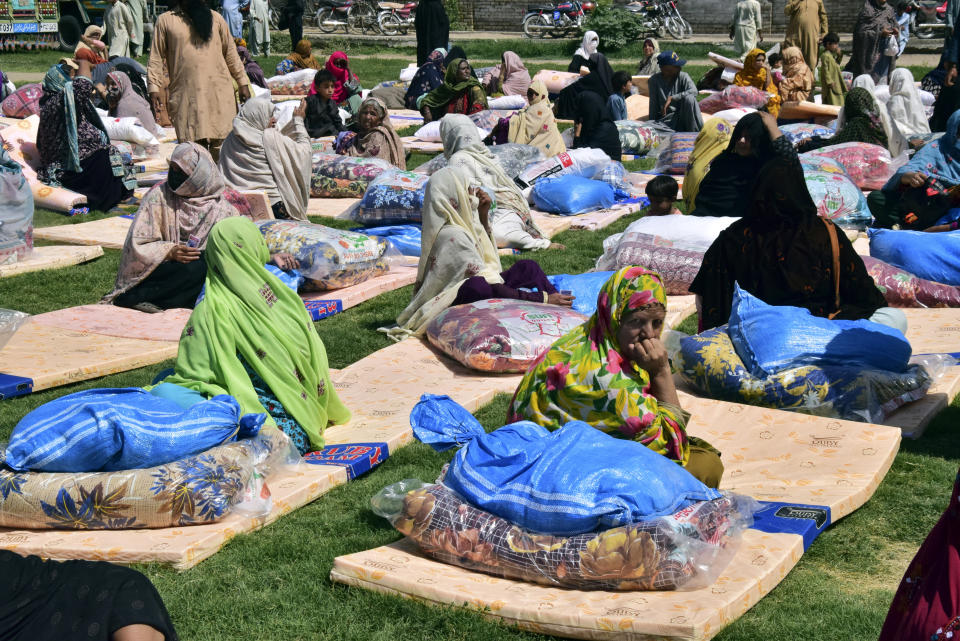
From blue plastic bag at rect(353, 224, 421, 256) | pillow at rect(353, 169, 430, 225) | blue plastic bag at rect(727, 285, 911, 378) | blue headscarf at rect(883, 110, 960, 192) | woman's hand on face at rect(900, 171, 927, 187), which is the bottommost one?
blue plastic bag at rect(353, 224, 421, 256)

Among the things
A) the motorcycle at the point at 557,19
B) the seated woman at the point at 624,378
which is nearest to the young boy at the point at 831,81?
the motorcycle at the point at 557,19

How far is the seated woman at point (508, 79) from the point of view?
15742mm

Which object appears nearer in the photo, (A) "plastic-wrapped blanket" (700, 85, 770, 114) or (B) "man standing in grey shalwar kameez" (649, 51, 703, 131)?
(B) "man standing in grey shalwar kameez" (649, 51, 703, 131)

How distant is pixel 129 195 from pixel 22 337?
161 inches

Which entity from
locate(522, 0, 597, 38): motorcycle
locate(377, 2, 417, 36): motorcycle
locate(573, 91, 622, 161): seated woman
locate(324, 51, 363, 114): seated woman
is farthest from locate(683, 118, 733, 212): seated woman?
locate(377, 2, 417, 36): motorcycle

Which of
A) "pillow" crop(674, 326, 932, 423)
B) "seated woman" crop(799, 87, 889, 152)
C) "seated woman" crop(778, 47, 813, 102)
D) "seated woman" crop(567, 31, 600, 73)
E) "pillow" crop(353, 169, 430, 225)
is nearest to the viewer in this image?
"pillow" crop(674, 326, 932, 423)

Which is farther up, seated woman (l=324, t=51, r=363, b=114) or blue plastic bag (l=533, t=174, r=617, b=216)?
seated woman (l=324, t=51, r=363, b=114)

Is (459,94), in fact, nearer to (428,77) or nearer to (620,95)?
(620,95)

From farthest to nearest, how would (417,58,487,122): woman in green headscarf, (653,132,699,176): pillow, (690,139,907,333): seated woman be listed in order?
(417,58,487,122): woman in green headscarf < (653,132,699,176): pillow < (690,139,907,333): seated woman

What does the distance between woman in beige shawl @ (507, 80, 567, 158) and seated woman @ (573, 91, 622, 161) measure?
17.4 inches

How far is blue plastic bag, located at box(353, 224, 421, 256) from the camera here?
8.46 meters

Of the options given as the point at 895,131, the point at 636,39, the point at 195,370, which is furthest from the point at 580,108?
the point at 636,39

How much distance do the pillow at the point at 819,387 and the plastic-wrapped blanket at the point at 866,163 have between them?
5083 millimetres

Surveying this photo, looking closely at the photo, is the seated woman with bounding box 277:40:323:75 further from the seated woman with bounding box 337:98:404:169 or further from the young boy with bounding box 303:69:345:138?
the seated woman with bounding box 337:98:404:169
